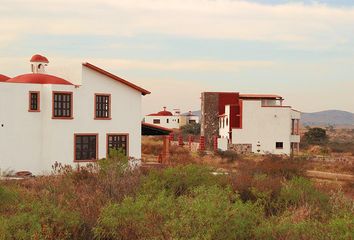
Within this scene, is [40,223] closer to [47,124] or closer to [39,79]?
[47,124]

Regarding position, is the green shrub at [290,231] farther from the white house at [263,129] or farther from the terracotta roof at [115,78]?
the white house at [263,129]

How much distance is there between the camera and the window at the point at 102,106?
30.7 metres

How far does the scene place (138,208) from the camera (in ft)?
38.1

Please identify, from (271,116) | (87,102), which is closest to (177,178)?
(87,102)

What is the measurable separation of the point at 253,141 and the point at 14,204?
1608 inches

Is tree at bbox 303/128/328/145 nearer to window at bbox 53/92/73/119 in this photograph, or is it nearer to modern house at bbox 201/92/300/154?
modern house at bbox 201/92/300/154

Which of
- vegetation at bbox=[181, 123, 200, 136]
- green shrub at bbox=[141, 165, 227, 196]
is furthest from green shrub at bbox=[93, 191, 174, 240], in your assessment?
vegetation at bbox=[181, 123, 200, 136]

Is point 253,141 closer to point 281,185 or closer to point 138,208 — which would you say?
point 281,185

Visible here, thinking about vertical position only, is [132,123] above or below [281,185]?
above

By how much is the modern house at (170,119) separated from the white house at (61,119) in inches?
2578

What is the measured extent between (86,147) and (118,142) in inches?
82.7

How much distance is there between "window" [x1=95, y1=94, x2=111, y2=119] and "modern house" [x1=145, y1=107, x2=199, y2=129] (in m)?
65.8

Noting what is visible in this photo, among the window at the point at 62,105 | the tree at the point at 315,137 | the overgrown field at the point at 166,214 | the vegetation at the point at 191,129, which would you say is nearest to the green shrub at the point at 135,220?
the overgrown field at the point at 166,214

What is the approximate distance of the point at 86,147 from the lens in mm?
30281
